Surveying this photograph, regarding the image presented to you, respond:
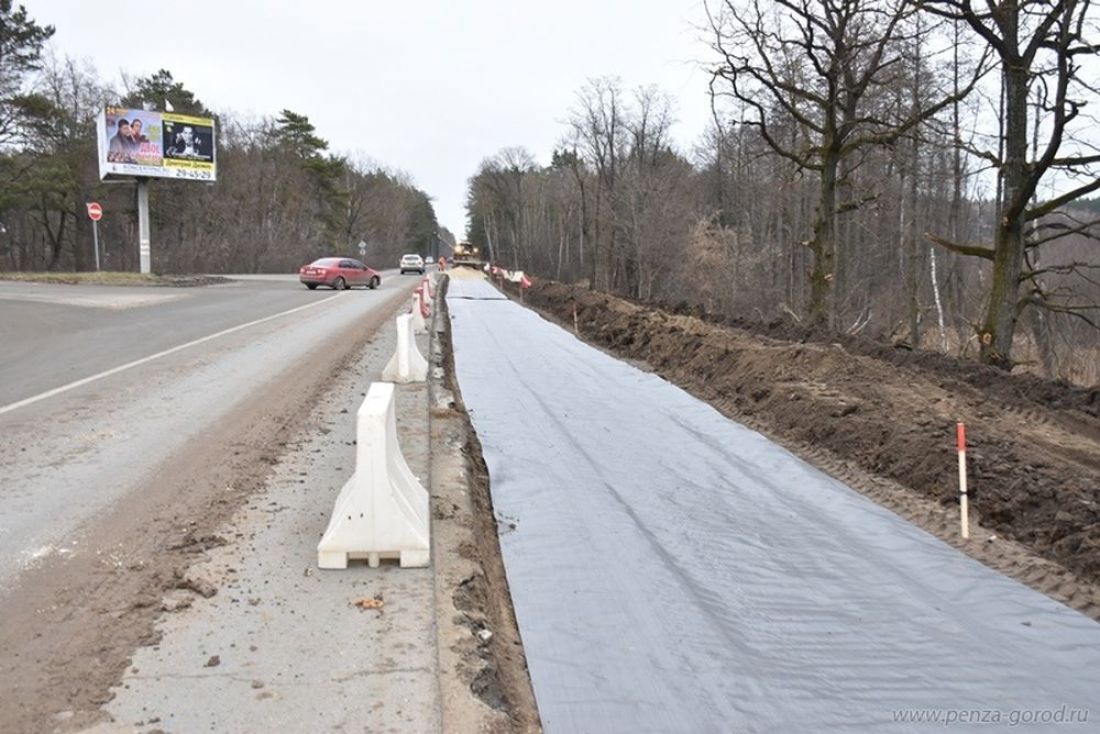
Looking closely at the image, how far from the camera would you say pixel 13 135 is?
41.7m

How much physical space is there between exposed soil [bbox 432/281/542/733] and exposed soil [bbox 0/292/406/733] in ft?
4.15

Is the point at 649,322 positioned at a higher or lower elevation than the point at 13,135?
lower

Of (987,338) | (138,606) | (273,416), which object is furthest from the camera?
(987,338)

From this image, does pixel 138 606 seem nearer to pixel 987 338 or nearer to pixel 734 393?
pixel 734 393

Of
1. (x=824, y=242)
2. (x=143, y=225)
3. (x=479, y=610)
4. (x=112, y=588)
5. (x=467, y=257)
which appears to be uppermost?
(x=467, y=257)

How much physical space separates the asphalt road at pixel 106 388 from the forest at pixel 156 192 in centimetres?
2639

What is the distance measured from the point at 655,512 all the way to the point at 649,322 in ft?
40.9

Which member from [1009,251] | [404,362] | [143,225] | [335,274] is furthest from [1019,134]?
[143,225]

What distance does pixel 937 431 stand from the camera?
7.56 meters

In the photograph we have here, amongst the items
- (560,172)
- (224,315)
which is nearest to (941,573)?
(224,315)

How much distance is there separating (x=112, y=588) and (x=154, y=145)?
36733mm

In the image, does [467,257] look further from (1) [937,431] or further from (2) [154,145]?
(1) [937,431]

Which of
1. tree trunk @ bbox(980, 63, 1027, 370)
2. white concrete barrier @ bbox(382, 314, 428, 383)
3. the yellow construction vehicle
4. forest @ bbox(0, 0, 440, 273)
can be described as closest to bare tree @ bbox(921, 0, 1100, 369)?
tree trunk @ bbox(980, 63, 1027, 370)

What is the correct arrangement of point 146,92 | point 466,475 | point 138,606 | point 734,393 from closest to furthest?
1. point 138,606
2. point 466,475
3. point 734,393
4. point 146,92
